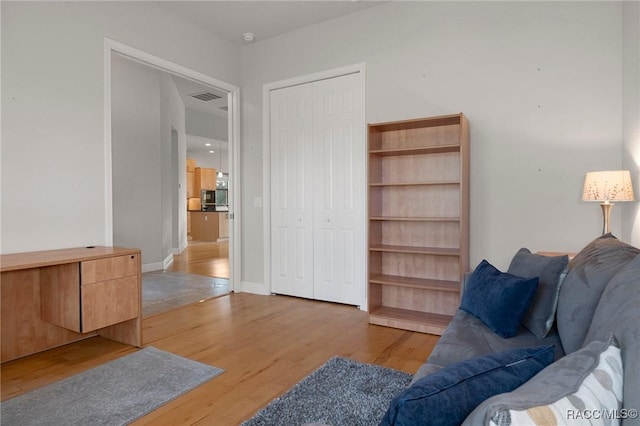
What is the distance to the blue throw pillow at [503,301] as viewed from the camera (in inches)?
72.1

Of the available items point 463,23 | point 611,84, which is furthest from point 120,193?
point 611,84

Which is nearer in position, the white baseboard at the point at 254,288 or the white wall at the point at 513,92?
the white wall at the point at 513,92

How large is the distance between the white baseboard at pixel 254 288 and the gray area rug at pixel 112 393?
1.87 meters

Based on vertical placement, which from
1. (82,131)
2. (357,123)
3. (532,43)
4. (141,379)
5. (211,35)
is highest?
(211,35)

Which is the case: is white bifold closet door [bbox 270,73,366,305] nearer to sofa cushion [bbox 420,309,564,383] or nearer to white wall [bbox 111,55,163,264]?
sofa cushion [bbox 420,309,564,383]

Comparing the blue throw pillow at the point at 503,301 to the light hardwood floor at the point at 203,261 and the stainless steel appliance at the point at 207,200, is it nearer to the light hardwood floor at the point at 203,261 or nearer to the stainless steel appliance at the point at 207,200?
the light hardwood floor at the point at 203,261

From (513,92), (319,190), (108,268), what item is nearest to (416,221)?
(319,190)

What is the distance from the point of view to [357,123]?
3.82 m

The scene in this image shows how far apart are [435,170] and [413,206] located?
0.39 metres

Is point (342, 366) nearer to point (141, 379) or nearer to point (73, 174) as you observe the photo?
point (141, 379)

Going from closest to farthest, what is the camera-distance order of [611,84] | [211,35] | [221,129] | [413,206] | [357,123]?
[611,84] → [413,206] → [357,123] → [211,35] → [221,129]

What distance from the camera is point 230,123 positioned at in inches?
181

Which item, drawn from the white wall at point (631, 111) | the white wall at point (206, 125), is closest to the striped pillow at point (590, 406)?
the white wall at point (631, 111)

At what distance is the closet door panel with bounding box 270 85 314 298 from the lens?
4176 mm
